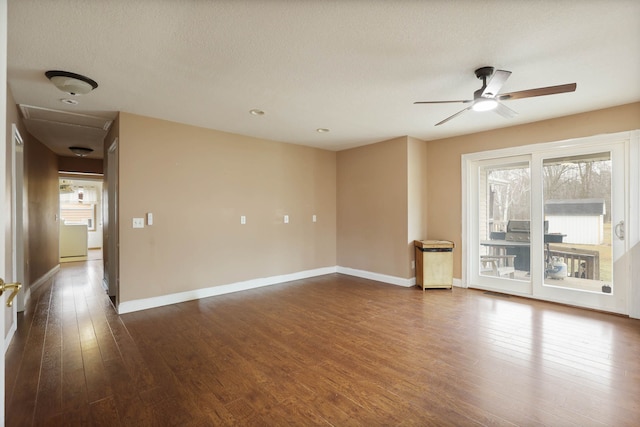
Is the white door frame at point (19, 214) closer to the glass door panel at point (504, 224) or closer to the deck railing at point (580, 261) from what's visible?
the glass door panel at point (504, 224)

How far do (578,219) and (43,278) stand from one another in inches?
336

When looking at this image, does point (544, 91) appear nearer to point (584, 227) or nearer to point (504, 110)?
point (504, 110)

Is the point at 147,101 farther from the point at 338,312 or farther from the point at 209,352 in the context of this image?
the point at 338,312

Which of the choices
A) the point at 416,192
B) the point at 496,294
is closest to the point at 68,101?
the point at 416,192

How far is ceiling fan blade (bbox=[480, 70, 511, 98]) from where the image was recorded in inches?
→ 93.7

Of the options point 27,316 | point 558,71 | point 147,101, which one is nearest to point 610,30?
point 558,71

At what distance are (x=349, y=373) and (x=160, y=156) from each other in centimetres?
353

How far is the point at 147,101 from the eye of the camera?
11.1 ft

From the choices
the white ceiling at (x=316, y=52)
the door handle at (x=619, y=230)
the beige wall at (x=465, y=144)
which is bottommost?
the door handle at (x=619, y=230)

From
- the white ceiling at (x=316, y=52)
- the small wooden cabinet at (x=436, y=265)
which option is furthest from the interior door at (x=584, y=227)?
the small wooden cabinet at (x=436, y=265)

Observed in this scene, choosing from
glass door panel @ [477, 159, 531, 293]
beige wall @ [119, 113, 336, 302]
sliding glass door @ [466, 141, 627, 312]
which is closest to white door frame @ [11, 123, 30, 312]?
beige wall @ [119, 113, 336, 302]

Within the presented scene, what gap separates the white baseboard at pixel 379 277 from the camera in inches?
199

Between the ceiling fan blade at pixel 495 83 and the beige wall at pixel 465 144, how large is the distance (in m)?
Answer: 2.08

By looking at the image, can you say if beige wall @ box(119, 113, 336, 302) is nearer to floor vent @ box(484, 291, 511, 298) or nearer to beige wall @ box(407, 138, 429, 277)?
beige wall @ box(407, 138, 429, 277)
